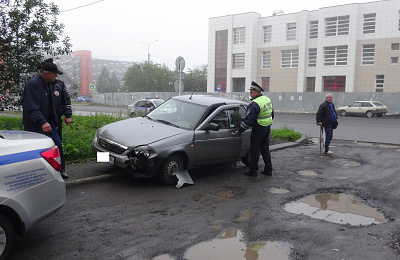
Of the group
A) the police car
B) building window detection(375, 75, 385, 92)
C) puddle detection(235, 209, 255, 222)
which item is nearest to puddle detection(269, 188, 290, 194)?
puddle detection(235, 209, 255, 222)

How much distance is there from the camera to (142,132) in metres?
6.35

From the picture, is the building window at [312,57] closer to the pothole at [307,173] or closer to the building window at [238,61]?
the building window at [238,61]

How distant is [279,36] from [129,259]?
4510 cm

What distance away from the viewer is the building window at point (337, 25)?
40.2 m

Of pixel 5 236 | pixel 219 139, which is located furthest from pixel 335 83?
pixel 5 236

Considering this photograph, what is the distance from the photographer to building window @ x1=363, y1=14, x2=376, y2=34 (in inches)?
1528

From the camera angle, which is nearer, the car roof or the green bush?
the car roof

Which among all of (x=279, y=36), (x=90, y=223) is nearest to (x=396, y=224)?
(x=90, y=223)

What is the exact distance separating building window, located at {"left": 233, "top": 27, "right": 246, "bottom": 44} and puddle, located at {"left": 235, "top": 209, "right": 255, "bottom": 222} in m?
44.4

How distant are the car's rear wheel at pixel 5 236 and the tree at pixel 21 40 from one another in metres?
6.81

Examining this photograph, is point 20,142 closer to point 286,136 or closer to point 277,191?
point 277,191

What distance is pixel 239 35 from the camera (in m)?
47.8

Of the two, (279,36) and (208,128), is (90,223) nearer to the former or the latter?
(208,128)

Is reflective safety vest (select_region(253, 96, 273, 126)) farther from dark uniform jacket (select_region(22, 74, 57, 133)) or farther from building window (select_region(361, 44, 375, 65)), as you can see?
building window (select_region(361, 44, 375, 65))
